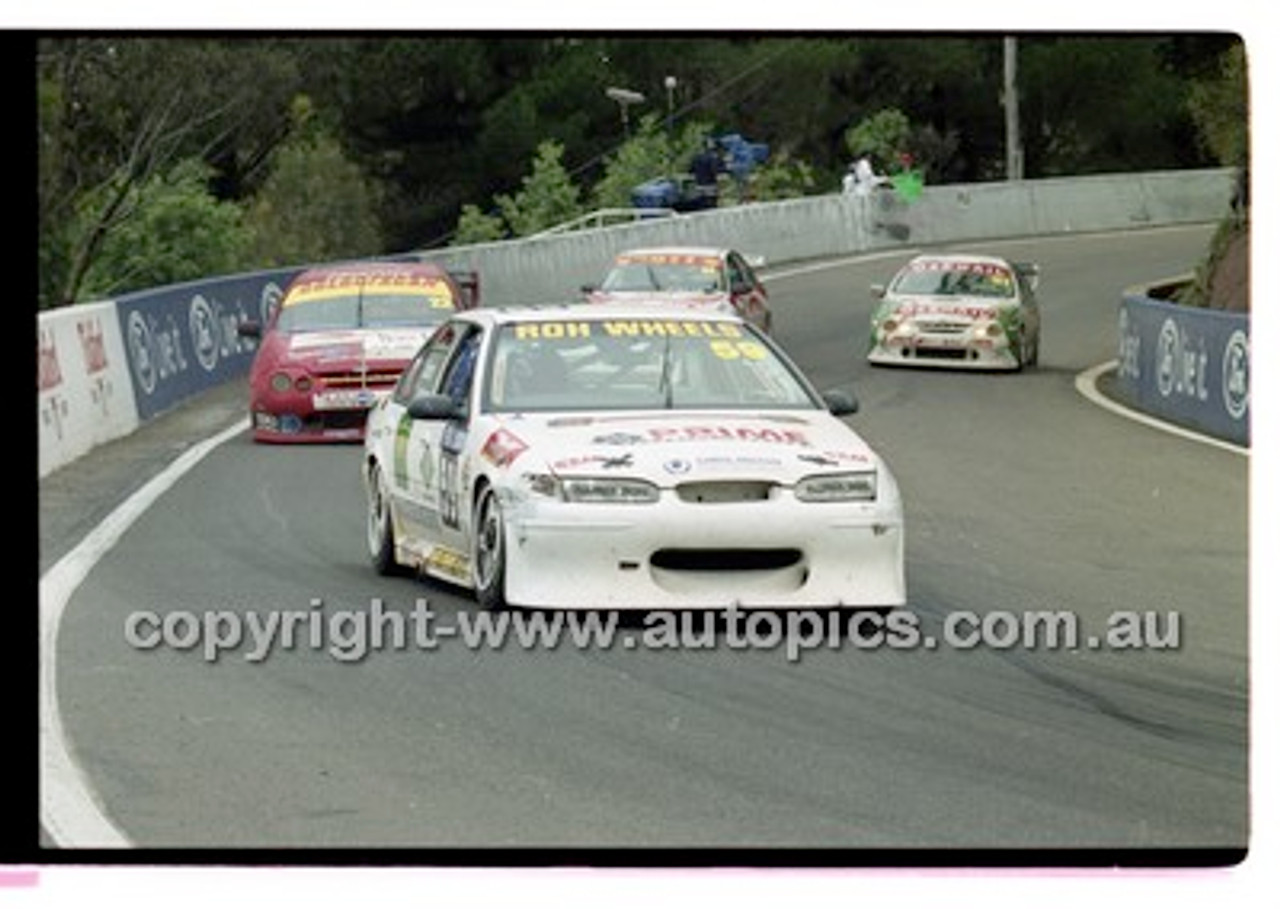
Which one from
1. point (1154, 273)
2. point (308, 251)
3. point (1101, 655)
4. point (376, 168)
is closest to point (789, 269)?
point (1154, 273)

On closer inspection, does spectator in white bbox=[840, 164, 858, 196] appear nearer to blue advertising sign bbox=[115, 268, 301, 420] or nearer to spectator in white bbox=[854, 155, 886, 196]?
spectator in white bbox=[854, 155, 886, 196]

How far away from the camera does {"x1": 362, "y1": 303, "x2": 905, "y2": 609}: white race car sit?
10.3m

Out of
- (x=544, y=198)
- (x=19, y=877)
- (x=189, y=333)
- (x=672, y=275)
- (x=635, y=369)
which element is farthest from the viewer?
(x=672, y=275)

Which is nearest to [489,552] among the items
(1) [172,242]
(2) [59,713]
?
(2) [59,713]

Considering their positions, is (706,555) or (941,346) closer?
(706,555)

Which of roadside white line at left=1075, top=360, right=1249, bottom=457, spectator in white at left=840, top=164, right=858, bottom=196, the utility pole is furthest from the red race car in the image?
roadside white line at left=1075, top=360, right=1249, bottom=457

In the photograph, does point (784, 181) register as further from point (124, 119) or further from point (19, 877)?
point (19, 877)

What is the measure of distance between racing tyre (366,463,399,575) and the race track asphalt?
0.11 metres

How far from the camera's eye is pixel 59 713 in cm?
966

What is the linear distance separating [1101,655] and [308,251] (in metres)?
19.2

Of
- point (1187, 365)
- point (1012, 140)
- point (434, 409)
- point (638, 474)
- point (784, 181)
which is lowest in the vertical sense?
point (1187, 365)

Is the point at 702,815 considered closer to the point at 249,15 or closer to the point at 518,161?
the point at 249,15

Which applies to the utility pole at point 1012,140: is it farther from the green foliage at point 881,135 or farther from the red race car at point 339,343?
the red race car at point 339,343

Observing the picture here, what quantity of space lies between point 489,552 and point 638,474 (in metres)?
0.84
